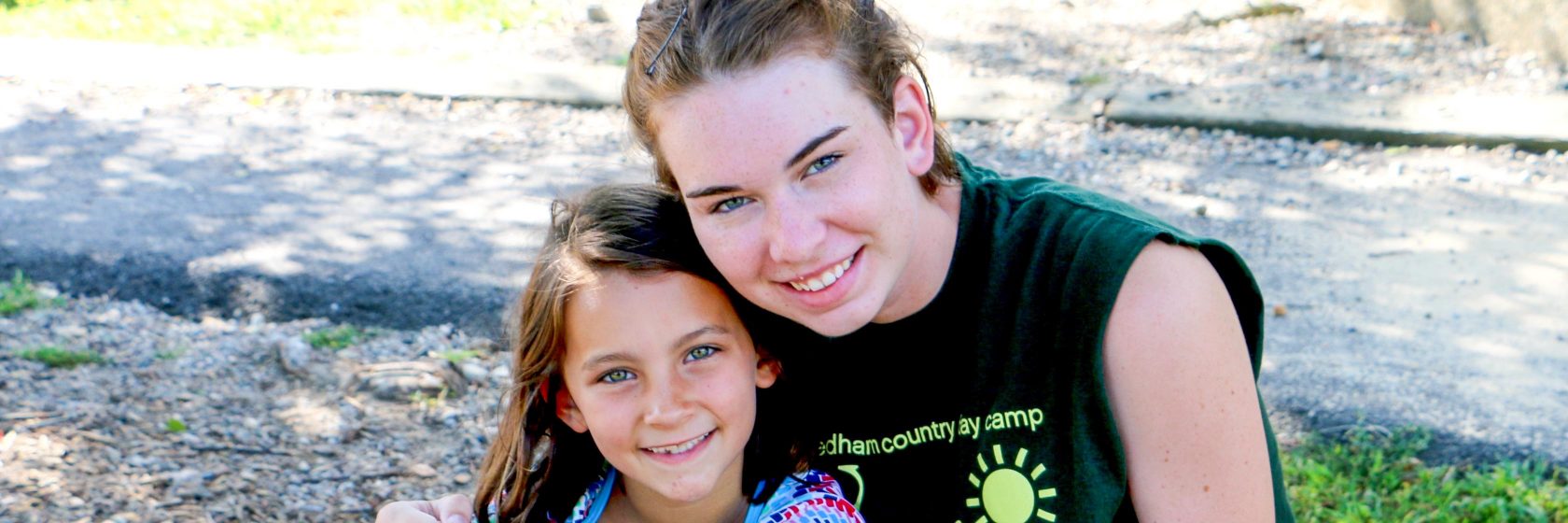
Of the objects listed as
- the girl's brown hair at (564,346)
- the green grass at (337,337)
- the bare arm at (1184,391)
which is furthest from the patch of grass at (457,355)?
the bare arm at (1184,391)

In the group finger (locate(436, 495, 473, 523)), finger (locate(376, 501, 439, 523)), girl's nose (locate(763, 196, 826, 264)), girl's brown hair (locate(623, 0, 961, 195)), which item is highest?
girl's brown hair (locate(623, 0, 961, 195))

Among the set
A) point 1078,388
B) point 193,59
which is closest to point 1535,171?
point 1078,388

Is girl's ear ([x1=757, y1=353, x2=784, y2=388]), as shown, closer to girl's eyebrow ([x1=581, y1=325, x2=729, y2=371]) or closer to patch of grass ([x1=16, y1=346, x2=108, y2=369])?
girl's eyebrow ([x1=581, y1=325, x2=729, y2=371])

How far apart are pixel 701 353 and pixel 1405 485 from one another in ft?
6.52

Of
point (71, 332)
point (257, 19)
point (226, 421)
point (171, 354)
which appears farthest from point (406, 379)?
point (257, 19)

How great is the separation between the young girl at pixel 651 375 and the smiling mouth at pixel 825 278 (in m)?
0.23

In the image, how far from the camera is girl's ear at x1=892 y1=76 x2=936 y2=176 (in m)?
2.12

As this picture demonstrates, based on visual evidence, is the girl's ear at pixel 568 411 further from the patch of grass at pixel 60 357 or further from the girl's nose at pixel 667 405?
the patch of grass at pixel 60 357

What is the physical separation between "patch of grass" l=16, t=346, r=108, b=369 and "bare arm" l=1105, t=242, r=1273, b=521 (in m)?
3.06

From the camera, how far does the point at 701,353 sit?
221 cm

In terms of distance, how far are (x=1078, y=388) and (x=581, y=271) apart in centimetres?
77

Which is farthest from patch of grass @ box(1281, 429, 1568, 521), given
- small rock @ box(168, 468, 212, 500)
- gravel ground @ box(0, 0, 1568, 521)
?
small rock @ box(168, 468, 212, 500)

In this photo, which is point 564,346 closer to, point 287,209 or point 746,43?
point 746,43

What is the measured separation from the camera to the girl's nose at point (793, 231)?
1954 mm
